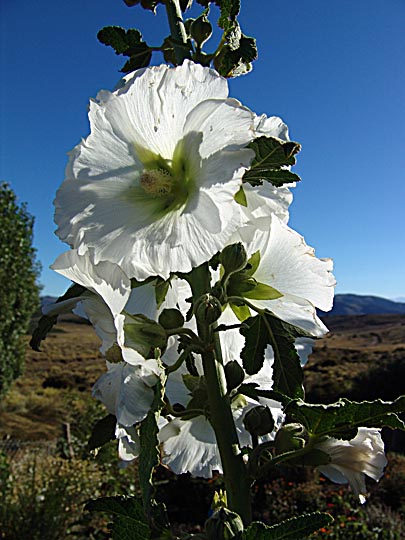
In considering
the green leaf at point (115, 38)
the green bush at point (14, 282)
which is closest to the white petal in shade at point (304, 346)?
the green leaf at point (115, 38)

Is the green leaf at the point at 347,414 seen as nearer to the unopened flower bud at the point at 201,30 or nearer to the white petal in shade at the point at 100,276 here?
the white petal in shade at the point at 100,276

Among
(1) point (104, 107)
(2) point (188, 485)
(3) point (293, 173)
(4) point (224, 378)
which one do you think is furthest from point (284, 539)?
(2) point (188, 485)

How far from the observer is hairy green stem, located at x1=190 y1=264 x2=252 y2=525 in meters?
0.77

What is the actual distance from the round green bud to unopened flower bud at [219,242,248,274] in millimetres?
112

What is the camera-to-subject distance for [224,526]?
2.27 ft

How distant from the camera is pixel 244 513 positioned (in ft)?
2.53

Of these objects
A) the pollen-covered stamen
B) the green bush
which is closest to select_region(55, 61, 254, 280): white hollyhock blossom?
the pollen-covered stamen

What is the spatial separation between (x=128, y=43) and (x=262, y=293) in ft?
1.97

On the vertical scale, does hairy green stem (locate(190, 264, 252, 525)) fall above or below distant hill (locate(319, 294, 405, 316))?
below

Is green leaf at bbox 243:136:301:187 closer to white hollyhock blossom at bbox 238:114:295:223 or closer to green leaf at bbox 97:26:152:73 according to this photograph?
white hollyhock blossom at bbox 238:114:295:223

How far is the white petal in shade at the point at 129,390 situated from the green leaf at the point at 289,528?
0.72ft

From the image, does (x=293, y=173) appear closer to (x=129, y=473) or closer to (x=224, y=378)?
(x=224, y=378)

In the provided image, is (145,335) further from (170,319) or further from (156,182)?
(156,182)

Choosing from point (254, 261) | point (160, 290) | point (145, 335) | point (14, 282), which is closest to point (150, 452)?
point (145, 335)
